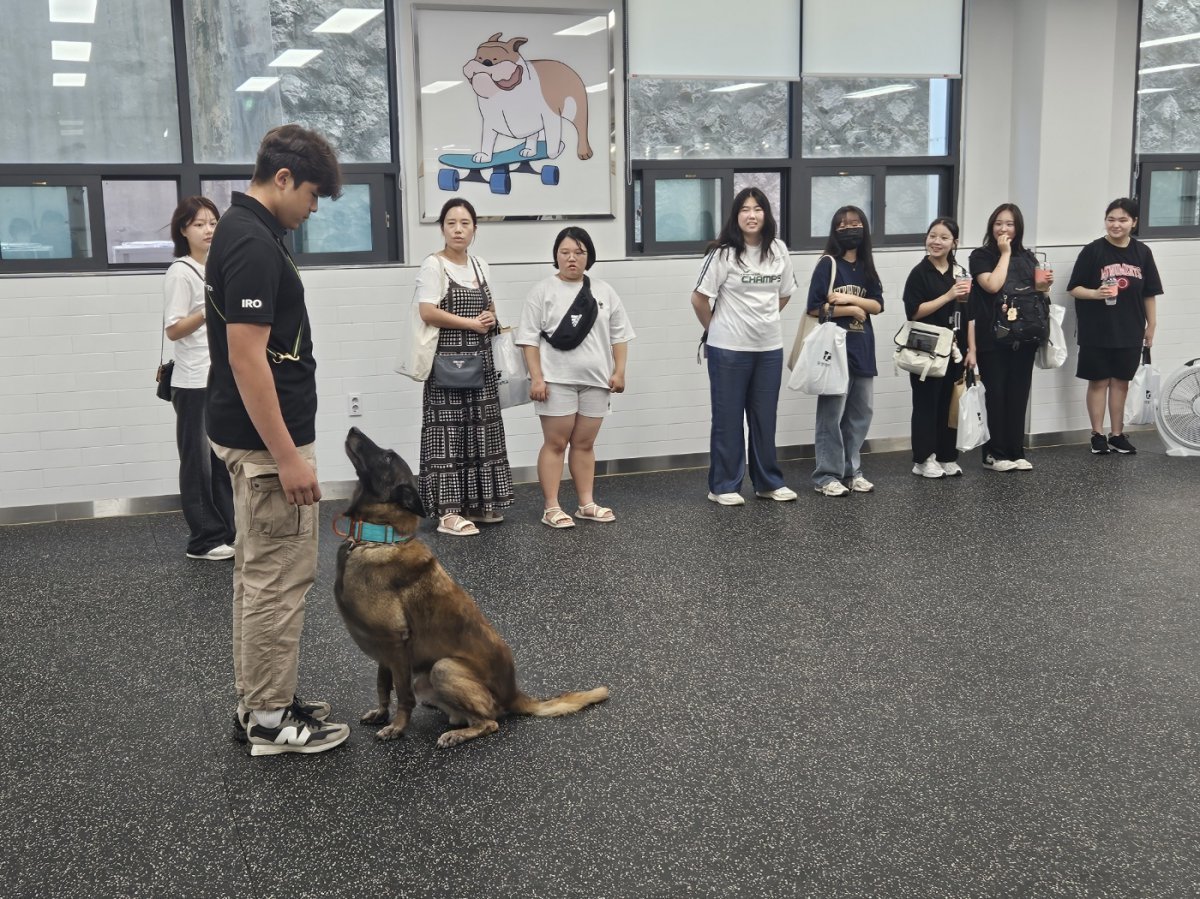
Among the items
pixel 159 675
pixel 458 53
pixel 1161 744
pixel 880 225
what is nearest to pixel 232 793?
pixel 159 675

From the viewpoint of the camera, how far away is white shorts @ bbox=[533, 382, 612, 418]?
5480 millimetres

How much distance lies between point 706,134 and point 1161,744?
4.98m

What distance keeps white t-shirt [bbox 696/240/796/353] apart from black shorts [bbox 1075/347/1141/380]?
8.49ft

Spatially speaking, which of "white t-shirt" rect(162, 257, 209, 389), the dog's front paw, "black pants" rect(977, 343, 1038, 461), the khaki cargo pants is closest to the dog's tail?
the dog's front paw

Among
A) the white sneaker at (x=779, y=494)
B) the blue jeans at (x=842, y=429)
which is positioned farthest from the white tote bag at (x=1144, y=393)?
the white sneaker at (x=779, y=494)

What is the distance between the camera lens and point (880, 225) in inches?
293

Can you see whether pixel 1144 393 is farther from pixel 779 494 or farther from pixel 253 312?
pixel 253 312

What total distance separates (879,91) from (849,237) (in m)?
1.89

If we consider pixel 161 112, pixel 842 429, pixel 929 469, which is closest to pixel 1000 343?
pixel 929 469

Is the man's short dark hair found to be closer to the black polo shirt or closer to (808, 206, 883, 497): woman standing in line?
the black polo shirt

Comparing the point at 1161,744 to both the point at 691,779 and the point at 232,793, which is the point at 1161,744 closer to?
the point at 691,779

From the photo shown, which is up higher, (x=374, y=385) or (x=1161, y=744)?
(x=374, y=385)

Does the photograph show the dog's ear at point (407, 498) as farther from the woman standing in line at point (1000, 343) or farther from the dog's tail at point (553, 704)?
the woman standing in line at point (1000, 343)

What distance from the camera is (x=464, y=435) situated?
546 centimetres
